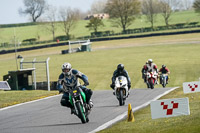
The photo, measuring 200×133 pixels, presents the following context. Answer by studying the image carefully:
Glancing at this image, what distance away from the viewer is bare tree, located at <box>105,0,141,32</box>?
4948 inches

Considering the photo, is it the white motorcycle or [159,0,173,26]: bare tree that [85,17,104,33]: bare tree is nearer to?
[159,0,173,26]: bare tree

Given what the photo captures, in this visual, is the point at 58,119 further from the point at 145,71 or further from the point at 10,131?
the point at 145,71

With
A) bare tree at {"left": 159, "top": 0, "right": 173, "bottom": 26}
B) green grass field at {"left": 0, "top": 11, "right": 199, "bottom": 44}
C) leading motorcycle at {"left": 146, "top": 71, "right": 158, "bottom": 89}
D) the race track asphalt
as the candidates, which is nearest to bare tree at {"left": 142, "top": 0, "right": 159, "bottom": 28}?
green grass field at {"left": 0, "top": 11, "right": 199, "bottom": 44}

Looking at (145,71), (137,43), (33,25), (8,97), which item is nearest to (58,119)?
(8,97)

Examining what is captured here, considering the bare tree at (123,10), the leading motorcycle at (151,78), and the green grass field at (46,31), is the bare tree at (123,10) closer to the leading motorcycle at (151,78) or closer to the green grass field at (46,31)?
the green grass field at (46,31)

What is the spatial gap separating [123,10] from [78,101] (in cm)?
11488

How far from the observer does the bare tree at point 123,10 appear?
12569cm

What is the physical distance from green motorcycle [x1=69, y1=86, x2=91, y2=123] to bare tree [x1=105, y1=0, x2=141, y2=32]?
4430 inches

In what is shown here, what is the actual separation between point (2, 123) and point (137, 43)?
2812 inches

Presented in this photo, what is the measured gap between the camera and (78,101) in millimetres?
12289

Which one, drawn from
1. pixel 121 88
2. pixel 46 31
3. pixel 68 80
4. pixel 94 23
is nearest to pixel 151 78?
pixel 121 88

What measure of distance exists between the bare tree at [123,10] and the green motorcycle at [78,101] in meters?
113

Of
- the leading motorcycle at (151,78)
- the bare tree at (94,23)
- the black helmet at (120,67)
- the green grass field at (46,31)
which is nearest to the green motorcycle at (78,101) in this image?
the black helmet at (120,67)

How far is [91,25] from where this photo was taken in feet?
404
